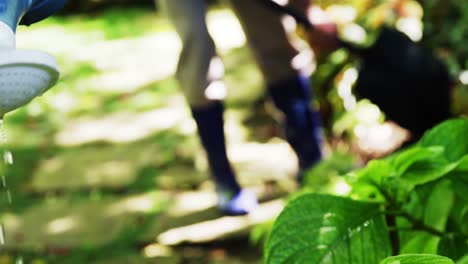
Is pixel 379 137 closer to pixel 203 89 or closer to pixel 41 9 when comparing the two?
pixel 203 89

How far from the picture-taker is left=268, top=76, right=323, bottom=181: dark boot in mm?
3869

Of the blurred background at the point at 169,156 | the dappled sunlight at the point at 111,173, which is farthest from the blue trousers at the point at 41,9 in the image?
the dappled sunlight at the point at 111,173

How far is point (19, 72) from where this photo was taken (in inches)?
48.6

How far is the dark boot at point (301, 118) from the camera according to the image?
3869mm

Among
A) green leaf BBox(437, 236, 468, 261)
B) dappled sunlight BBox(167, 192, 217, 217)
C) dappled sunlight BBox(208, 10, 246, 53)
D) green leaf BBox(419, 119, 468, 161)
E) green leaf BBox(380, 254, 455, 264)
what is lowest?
green leaf BBox(380, 254, 455, 264)

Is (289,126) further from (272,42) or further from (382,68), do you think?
(382,68)

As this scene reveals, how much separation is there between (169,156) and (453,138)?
3.21 meters

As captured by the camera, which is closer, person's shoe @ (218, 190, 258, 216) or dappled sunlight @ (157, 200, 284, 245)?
dappled sunlight @ (157, 200, 284, 245)

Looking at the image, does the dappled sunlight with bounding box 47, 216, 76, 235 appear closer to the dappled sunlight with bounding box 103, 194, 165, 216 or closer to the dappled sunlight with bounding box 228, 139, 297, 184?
the dappled sunlight with bounding box 103, 194, 165, 216

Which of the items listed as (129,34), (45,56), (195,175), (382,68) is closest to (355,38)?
(382,68)

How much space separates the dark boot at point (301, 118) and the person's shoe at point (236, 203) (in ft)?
0.89

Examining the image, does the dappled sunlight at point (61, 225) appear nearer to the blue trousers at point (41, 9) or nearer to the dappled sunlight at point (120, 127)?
the dappled sunlight at point (120, 127)

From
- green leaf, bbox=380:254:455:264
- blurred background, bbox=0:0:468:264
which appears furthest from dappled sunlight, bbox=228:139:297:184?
green leaf, bbox=380:254:455:264

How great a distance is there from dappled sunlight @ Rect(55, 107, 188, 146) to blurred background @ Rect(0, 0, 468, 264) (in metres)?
0.01
